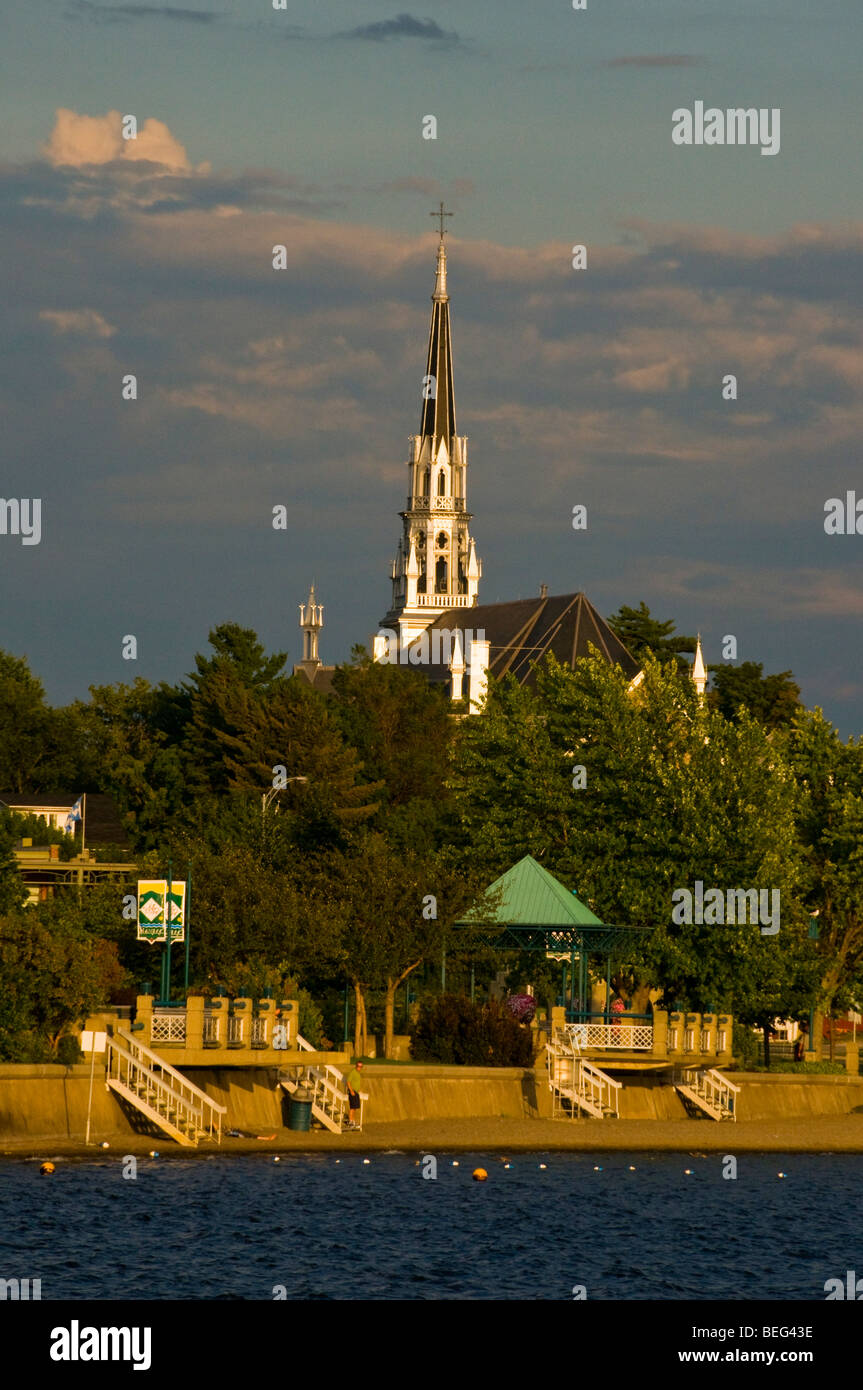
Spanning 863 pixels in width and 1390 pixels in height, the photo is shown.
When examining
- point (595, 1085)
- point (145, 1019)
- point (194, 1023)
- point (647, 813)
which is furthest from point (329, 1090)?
point (647, 813)

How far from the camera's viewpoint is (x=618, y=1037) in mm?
64562

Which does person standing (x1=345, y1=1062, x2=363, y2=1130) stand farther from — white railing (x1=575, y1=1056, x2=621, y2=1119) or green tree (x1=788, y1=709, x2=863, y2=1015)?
green tree (x1=788, y1=709, x2=863, y2=1015)

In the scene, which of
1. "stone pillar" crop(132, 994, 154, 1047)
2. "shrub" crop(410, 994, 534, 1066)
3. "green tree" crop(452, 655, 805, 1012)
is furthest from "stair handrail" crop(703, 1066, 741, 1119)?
"stone pillar" crop(132, 994, 154, 1047)

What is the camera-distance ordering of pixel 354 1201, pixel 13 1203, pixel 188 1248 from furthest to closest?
pixel 354 1201, pixel 13 1203, pixel 188 1248

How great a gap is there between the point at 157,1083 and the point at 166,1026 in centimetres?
212

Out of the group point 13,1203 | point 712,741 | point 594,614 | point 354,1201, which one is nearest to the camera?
point 13,1203

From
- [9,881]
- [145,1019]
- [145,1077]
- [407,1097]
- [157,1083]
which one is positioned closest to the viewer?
[157,1083]

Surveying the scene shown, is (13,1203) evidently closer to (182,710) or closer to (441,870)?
(441,870)

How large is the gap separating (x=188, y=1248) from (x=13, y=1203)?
4.81m

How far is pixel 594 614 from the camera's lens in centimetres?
16075

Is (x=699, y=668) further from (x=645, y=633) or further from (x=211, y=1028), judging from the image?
(x=211, y=1028)

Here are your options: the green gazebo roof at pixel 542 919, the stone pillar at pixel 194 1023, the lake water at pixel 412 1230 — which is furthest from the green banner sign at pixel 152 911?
the green gazebo roof at pixel 542 919

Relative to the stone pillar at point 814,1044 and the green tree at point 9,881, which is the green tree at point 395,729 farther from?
the green tree at point 9,881

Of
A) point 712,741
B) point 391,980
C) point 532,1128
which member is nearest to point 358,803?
point 712,741
